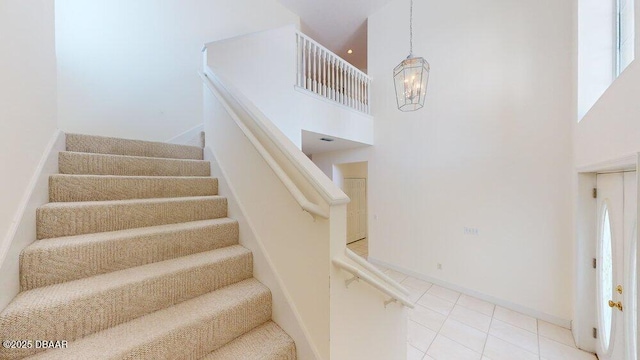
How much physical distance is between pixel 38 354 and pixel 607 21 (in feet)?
15.1

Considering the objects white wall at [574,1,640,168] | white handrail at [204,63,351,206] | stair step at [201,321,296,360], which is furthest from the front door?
stair step at [201,321,296,360]

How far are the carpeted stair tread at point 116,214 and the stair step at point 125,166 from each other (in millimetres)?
417

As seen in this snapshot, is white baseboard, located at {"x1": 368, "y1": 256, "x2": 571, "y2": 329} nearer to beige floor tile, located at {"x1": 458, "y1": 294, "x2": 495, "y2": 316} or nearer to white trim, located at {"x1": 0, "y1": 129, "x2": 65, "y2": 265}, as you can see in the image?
beige floor tile, located at {"x1": 458, "y1": 294, "x2": 495, "y2": 316}

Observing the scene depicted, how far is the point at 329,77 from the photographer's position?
11.6ft

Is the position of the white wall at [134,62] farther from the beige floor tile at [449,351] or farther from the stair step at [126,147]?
the beige floor tile at [449,351]

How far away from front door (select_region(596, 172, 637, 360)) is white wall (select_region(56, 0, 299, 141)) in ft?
15.4

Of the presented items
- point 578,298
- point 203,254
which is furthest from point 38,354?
point 578,298

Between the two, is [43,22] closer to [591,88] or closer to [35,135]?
[35,135]

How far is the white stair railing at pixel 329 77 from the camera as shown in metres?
3.21

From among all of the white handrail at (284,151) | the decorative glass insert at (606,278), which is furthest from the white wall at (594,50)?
the white handrail at (284,151)

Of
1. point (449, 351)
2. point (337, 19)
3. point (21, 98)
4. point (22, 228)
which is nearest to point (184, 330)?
point (22, 228)

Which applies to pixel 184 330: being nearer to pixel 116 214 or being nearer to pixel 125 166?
pixel 116 214

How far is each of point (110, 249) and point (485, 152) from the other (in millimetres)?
4111

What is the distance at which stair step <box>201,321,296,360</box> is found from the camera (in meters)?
1.08
